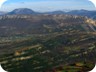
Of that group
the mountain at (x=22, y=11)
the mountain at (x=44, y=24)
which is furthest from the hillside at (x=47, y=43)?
the mountain at (x=22, y=11)

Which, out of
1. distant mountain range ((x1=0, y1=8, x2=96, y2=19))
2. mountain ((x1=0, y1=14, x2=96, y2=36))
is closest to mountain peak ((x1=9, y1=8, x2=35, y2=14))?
distant mountain range ((x1=0, y1=8, x2=96, y2=19))

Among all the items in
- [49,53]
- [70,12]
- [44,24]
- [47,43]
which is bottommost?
[49,53]

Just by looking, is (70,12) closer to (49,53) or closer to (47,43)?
(47,43)

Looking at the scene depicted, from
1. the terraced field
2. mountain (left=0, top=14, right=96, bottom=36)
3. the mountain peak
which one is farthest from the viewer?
the mountain peak

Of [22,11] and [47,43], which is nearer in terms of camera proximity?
[47,43]

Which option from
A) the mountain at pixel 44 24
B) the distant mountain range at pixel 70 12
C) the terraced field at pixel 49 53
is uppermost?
the distant mountain range at pixel 70 12

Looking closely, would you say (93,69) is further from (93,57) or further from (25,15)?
(25,15)

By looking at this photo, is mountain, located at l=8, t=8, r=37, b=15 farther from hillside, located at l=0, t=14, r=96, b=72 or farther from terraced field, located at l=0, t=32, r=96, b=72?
terraced field, located at l=0, t=32, r=96, b=72

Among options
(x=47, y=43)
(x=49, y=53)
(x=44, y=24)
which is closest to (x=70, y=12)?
(x=44, y=24)

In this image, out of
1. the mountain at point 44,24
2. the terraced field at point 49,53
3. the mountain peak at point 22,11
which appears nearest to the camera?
the terraced field at point 49,53

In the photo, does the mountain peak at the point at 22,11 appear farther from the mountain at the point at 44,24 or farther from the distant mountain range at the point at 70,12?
the mountain at the point at 44,24

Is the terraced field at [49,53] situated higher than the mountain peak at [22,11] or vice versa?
the mountain peak at [22,11]
